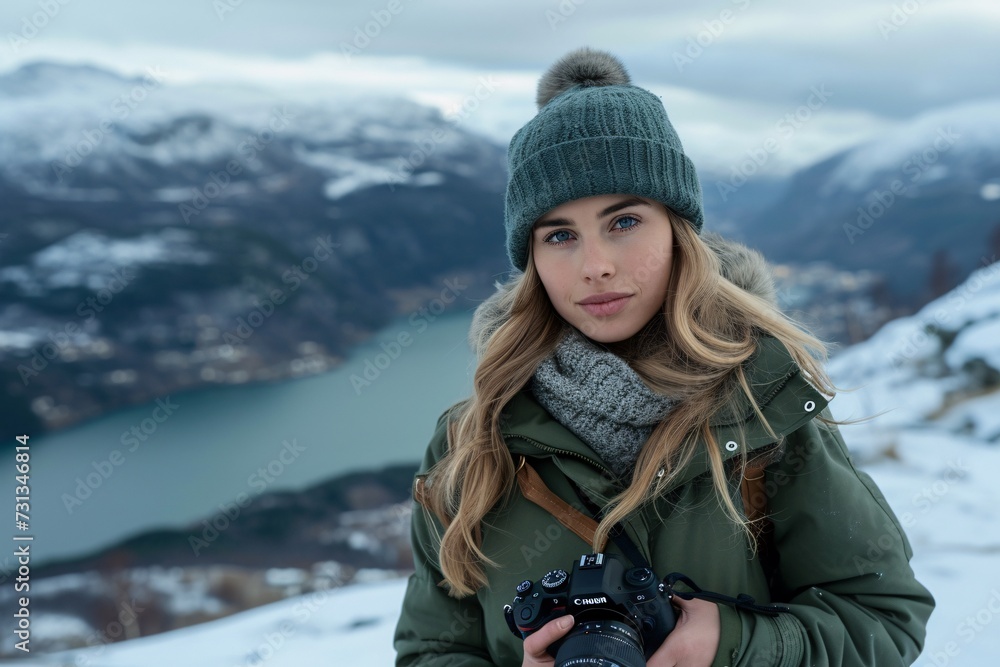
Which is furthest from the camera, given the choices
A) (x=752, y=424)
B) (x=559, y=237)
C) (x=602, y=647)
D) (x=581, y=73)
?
(x=581, y=73)

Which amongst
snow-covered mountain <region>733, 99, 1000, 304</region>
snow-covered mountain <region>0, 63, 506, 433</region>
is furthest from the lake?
snow-covered mountain <region>733, 99, 1000, 304</region>

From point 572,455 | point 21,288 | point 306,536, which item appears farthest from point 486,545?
point 21,288

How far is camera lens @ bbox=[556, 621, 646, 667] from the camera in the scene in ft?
3.78

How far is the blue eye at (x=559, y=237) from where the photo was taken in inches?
63.2

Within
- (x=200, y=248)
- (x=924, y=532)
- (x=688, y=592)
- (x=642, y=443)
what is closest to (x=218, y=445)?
(x=200, y=248)

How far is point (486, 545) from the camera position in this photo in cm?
160

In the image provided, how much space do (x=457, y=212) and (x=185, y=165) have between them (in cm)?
2372

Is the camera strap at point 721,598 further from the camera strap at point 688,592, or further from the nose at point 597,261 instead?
the nose at point 597,261

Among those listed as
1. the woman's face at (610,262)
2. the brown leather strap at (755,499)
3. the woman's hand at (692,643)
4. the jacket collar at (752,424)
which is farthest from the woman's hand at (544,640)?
the woman's face at (610,262)

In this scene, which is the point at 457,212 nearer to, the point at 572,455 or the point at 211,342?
the point at 211,342

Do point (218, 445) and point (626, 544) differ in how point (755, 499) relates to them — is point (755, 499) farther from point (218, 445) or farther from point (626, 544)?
point (218, 445)

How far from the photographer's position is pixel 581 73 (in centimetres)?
174

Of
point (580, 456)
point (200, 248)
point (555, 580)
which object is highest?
point (200, 248)

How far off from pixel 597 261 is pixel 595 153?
9.7 inches
